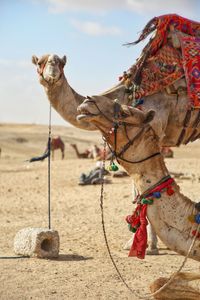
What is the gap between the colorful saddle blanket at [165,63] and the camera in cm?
823

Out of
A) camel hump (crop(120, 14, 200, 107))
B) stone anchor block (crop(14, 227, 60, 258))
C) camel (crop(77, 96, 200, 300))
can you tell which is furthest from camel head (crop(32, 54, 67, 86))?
camel (crop(77, 96, 200, 300))

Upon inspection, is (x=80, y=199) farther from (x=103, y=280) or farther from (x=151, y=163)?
(x=151, y=163)

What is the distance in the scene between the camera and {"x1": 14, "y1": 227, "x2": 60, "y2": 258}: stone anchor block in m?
7.99

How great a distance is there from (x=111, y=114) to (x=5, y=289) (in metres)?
2.43

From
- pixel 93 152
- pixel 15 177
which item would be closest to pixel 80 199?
pixel 15 177

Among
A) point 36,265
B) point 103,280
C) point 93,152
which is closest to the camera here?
point 103,280

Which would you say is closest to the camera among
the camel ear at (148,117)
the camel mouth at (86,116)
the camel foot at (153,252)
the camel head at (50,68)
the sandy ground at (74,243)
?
the camel mouth at (86,116)

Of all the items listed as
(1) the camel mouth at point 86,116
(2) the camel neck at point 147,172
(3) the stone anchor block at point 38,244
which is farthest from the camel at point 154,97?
(1) the camel mouth at point 86,116

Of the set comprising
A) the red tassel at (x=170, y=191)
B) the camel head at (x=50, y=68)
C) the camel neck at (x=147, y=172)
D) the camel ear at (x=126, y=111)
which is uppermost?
the camel head at (x=50, y=68)

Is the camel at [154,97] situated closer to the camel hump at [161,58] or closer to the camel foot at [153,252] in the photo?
the camel hump at [161,58]

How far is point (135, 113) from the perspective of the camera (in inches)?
184

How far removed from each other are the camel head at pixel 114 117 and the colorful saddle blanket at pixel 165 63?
3452 mm

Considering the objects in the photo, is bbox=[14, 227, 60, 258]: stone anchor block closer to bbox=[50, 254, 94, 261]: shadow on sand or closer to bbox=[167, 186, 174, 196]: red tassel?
bbox=[50, 254, 94, 261]: shadow on sand

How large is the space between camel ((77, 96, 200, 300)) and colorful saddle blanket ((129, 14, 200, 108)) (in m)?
3.43
